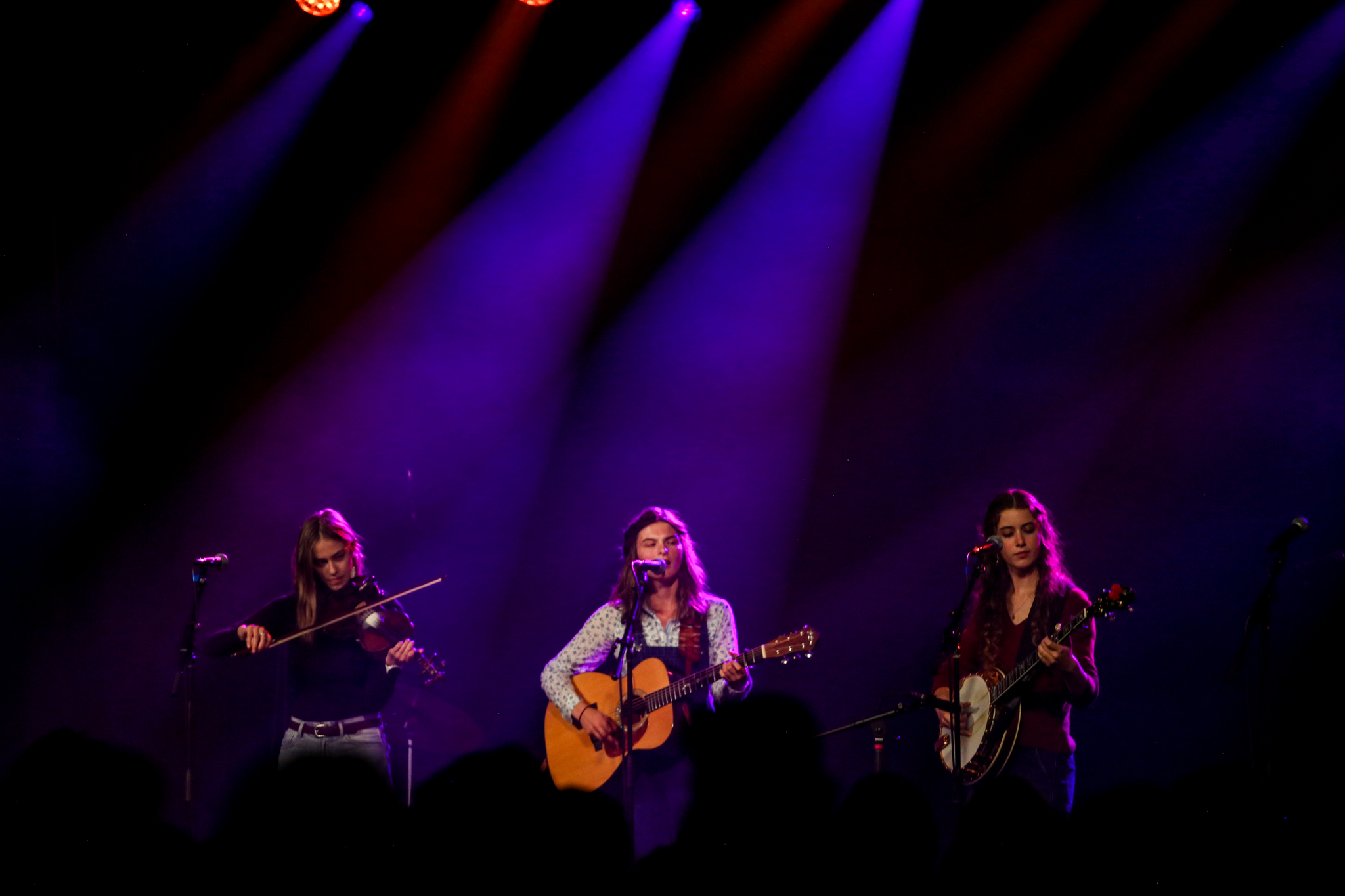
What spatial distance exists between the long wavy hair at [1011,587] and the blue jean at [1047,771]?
38 centimetres

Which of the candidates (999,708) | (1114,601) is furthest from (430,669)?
(1114,601)

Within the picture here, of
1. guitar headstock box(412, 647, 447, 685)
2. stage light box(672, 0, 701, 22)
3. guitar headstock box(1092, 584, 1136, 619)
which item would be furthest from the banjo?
stage light box(672, 0, 701, 22)

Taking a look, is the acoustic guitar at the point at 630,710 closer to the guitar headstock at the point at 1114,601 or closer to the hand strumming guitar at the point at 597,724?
the hand strumming guitar at the point at 597,724

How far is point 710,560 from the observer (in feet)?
19.8

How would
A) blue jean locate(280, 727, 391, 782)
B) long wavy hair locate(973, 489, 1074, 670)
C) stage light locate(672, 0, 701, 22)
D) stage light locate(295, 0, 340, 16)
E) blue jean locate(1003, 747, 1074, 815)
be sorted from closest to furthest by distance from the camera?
blue jean locate(1003, 747, 1074, 815) → long wavy hair locate(973, 489, 1074, 670) → blue jean locate(280, 727, 391, 782) → stage light locate(295, 0, 340, 16) → stage light locate(672, 0, 701, 22)

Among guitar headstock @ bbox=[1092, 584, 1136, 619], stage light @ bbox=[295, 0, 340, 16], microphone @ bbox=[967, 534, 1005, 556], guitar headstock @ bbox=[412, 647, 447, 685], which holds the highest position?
stage light @ bbox=[295, 0, 340, 16]

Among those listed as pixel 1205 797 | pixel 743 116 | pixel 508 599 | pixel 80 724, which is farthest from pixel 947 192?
pixel 80 724

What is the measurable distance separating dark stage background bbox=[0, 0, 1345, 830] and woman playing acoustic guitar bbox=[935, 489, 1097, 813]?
143cm

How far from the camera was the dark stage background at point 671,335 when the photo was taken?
17.5ft

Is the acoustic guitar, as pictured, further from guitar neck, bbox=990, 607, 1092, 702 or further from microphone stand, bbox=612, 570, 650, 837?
guitar neck, bbox=990, 607, 1092, 702

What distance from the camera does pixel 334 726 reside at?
434 cm

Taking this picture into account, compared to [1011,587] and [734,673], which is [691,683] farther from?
[1011,587]

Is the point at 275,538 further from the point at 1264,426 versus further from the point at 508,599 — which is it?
the point at 1264,426

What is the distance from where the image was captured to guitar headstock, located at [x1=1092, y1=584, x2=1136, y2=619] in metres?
3.62
